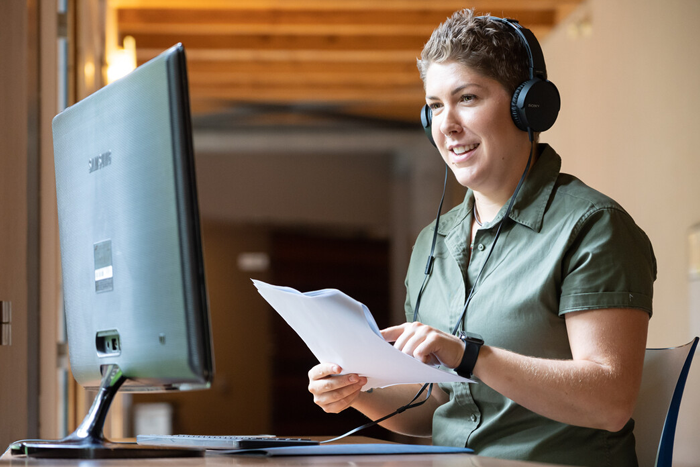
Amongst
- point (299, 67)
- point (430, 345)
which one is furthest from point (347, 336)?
point (299, 67)

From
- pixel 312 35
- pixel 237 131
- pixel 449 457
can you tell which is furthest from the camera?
pixel 237 131

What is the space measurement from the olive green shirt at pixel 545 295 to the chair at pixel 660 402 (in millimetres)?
28

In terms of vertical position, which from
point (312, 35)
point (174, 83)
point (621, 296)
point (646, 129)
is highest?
point (312, 35)

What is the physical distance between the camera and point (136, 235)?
0.95 m

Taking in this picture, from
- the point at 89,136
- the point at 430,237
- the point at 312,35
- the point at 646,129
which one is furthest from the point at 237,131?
the point at 89,136

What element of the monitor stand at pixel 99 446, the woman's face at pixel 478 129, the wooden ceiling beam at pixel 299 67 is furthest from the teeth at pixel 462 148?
the wooden ceiling beam at pixel 299 67

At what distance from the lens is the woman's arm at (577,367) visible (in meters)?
1.12

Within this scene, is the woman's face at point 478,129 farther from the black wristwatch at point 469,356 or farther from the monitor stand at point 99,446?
the monitor stand at point 99,446

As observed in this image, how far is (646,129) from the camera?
131 inches

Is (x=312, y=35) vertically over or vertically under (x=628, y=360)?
over

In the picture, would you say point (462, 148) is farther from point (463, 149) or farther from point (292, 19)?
point (292, 19)

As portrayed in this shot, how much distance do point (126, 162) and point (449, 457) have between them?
60 centimetres

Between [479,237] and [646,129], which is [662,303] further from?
[479,237]

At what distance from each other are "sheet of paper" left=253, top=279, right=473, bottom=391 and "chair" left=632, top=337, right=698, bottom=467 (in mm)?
461
